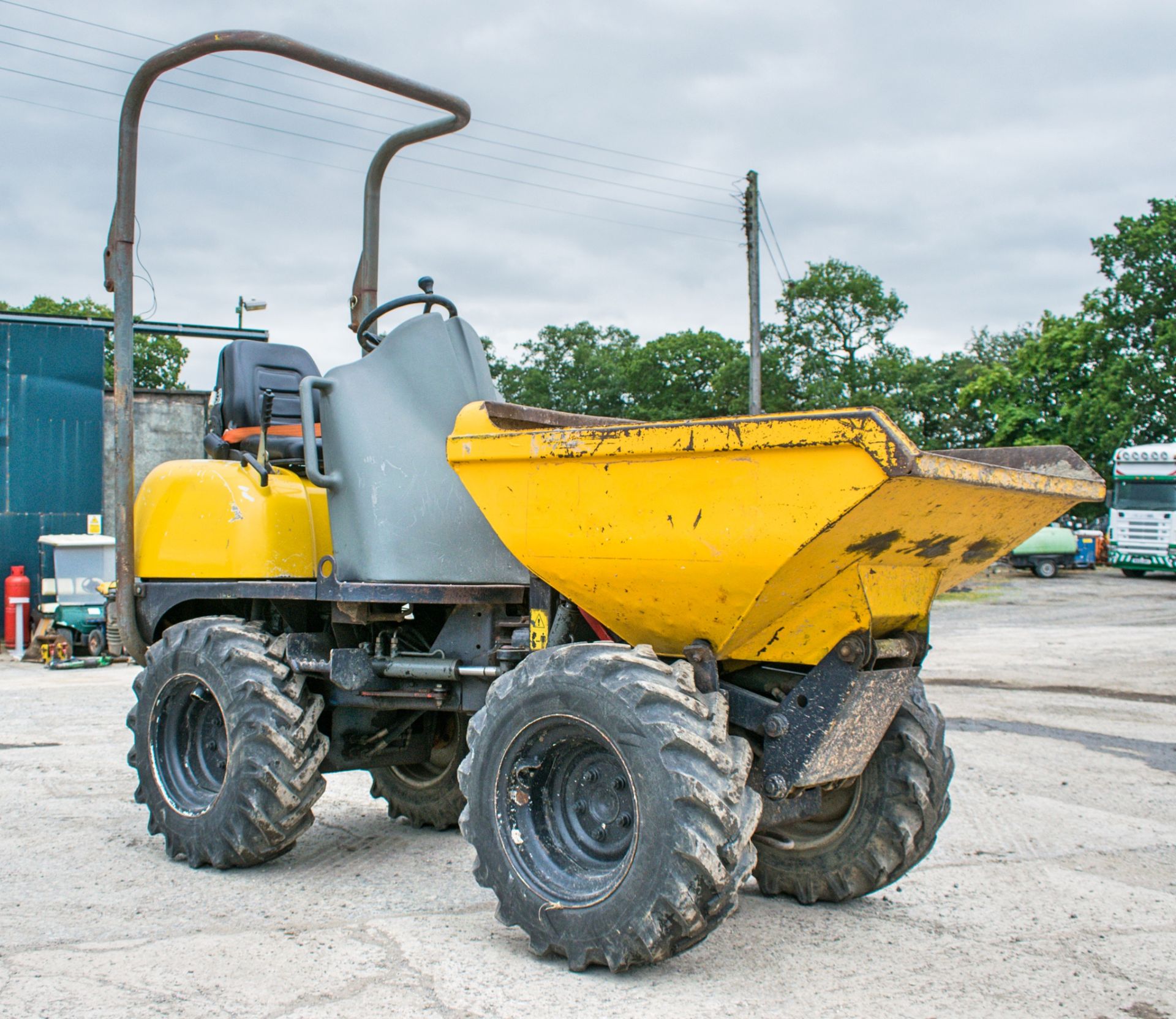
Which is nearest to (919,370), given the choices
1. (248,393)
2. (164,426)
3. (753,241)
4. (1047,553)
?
(1047,553)

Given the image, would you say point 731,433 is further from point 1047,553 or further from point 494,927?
point 1047,553

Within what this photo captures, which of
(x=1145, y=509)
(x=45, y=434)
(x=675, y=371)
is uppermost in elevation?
(x=675, y=371)

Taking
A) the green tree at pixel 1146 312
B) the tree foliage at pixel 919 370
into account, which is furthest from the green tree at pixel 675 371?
the green tree at pixel 1146 312

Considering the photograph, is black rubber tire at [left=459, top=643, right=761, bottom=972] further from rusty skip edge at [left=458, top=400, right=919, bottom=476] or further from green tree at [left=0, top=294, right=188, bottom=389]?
green tree at [left=0, top=294, right=188, bottom=389]

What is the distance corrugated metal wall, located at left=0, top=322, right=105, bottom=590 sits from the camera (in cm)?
1555

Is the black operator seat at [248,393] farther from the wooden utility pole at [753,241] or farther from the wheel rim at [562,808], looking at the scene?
the wooden utility pole at [753,241]

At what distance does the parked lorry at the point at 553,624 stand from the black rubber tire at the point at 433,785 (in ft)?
0.06

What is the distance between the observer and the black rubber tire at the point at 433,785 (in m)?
5.27

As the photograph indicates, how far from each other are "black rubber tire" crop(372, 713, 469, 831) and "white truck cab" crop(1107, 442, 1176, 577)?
26.5 m

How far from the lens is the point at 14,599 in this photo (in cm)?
1462

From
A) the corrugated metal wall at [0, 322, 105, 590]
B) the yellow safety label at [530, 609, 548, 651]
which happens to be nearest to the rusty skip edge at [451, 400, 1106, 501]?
the yellow safety label at [530, 609, 548, 651]

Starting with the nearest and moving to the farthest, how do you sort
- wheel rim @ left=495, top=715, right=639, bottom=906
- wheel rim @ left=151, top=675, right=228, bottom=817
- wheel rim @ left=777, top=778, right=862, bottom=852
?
1. wheel rim @ left=495, top=715, right=639, bottom=906
2. wheel rim @ left=777, top=778, right=862, bottom=852
3. wheel rim @ left=151, top=675, right=228, bottom=817

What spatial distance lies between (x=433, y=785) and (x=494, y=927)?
4.99 ft

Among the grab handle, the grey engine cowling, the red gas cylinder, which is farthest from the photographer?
the red gas cylinder
